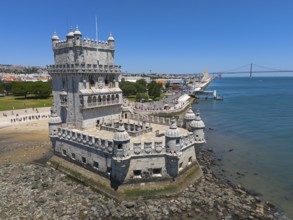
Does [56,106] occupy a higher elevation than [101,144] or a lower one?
higher

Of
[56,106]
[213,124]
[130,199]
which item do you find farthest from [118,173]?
[213,124]

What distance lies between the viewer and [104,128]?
32.2 meters

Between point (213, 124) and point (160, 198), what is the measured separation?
1606 inches

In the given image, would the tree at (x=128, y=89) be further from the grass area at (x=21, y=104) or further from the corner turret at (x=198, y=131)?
the corner turret at (x=198, y=131)

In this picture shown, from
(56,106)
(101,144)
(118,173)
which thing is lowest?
(118,173)

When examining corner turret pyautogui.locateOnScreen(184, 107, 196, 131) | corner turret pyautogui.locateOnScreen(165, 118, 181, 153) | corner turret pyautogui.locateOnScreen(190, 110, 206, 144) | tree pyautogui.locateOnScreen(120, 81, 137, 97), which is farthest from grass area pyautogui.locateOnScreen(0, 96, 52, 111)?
corner turret pyautogui.locateOnScreen(165, 118, 181, 153)

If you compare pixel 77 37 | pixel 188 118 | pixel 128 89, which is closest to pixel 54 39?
pixel 77 37

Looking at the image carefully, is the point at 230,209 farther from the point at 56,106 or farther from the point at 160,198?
the point at 56,106

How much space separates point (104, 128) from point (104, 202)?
408 inches

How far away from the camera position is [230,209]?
77.5 ft

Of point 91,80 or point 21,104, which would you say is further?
point 21,104

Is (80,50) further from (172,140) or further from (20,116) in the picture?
(20,116)

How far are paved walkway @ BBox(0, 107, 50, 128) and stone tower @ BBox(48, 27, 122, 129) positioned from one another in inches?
1256

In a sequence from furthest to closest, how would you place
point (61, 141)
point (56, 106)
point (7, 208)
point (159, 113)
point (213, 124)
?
point (159, 113) → point (213, 124) → point (56, 106) → point (61, 141) → point (7, 208)
